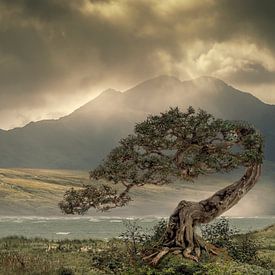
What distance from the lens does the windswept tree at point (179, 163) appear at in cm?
2552

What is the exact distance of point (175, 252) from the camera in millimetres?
26797

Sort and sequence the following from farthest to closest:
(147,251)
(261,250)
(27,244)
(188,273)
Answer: (27,244) → (261,250) → (147,251) → (188,273)

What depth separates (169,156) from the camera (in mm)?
26547

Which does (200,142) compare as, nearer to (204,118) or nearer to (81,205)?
(204,118)

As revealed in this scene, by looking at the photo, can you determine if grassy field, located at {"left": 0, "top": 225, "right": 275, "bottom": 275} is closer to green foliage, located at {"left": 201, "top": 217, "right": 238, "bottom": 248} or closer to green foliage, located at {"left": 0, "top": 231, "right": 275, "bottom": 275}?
green foliage, located at {"left": 0, "top": 231, "right": 275, "bottom": 275}

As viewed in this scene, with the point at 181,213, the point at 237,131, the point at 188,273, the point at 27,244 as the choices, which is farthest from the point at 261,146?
the point at 27,244

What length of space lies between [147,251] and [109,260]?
80.0 inches

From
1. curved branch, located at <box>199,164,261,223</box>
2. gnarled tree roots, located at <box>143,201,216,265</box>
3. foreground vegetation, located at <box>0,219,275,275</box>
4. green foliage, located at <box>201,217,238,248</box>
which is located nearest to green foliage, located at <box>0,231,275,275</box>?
foreground vegetation, located at <box>0,219,275,275</box>

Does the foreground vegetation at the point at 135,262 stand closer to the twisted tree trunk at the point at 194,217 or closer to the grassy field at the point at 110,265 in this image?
the grassy field at the point at 110,265

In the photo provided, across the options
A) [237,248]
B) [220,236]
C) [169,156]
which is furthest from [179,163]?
[220,236]

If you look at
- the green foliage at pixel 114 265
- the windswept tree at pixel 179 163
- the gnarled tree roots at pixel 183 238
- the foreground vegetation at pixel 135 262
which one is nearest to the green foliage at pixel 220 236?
the foreground vegetation at pixel 135 262

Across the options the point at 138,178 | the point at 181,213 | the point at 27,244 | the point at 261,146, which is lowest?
the point at 27,244

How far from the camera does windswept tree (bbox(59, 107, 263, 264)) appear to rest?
25.5 m

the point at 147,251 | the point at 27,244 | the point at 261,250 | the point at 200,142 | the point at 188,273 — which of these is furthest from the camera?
the point at 27,244
